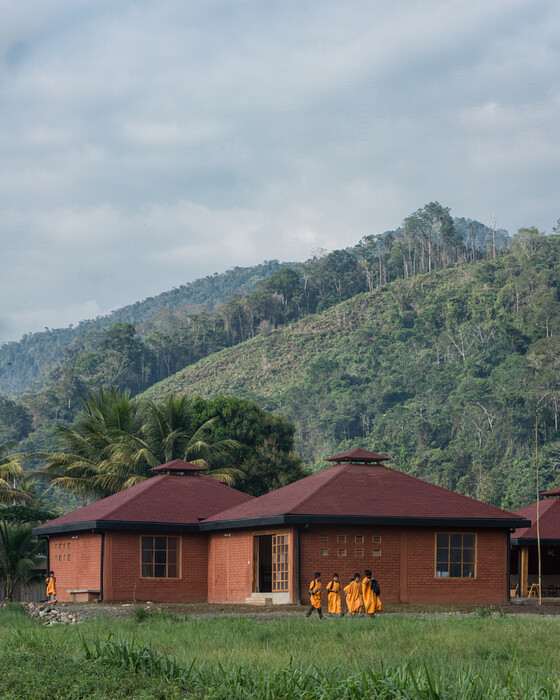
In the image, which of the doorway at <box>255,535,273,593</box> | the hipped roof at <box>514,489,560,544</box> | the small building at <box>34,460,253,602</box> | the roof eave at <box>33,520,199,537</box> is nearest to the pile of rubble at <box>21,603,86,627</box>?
the roof eave at <box>33,520,199,537</box>

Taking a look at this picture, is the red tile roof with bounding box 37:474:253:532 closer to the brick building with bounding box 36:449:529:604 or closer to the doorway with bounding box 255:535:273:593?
the brick building with bounding box 36:449:529:604

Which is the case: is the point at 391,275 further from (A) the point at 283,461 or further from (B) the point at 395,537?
(B) the point at 395,537

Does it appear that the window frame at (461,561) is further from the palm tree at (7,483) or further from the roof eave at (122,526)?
the palm tree at (7,483)

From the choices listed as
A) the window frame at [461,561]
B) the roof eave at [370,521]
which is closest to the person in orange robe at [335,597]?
the roof eave at [370,521]

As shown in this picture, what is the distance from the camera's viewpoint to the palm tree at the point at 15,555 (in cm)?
3722

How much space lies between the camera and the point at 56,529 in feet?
109

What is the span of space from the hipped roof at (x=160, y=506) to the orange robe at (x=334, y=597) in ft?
25.0

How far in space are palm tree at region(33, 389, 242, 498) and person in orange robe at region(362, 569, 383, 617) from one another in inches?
829

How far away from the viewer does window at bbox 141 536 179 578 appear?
31391mm

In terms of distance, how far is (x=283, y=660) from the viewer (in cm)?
1307

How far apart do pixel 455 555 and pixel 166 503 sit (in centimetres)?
893

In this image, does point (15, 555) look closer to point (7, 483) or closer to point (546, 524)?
point (7, 483)

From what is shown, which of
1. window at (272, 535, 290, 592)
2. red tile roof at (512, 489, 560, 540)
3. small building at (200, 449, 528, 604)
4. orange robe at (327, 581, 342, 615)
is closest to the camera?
orange robe at (327, 581, 342, 615)

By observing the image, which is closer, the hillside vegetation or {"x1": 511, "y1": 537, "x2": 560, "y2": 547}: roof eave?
{"x1": 511, "y1": 537, "x2": 560, "y2": 547}: roof eave
